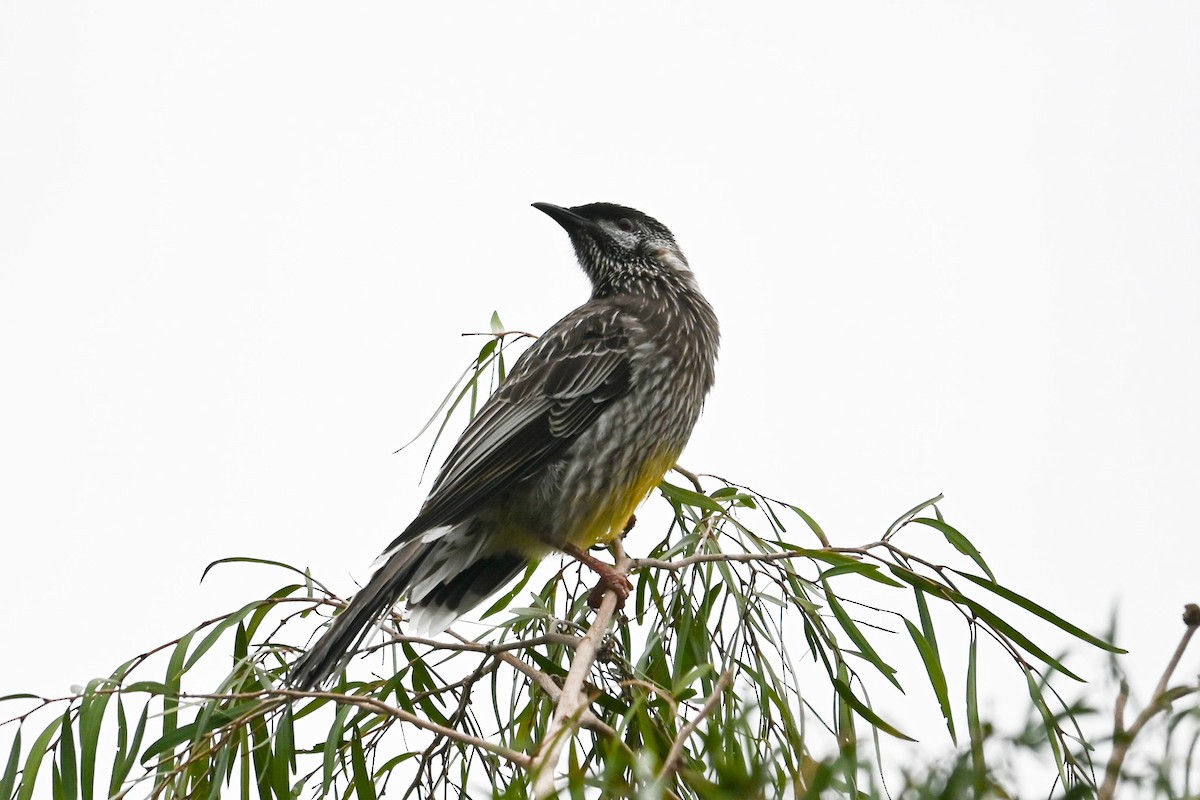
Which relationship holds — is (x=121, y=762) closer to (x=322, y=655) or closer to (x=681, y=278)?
(x=322, y=655)

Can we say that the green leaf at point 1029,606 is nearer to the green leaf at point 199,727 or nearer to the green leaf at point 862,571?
the green leaf at point 862,571

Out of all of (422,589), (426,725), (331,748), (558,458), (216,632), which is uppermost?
(558,458)

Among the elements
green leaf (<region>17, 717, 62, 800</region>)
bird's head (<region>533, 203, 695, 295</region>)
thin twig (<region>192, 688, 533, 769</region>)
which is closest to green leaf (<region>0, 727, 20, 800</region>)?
green leaf (<region>17, 717, 62, 800</region>)

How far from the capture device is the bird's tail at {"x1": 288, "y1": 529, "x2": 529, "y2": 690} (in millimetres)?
3234

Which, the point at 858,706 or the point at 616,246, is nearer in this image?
the point at 858,706

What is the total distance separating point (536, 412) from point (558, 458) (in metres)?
0.18

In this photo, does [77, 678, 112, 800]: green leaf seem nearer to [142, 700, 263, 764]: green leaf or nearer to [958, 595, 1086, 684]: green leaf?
[142, 700, 263, 764]: green leaf

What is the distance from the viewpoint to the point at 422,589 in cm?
406

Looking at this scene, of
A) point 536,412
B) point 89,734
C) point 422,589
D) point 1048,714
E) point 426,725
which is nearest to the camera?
point 426,725

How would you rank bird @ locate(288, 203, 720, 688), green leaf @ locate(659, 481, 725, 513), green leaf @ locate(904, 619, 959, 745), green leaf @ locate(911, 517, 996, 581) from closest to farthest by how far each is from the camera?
1. green leaf @ locate(904, 619, 959, 745)
2. green leaf @ locate(911, 517, 996, 581)
3. green leaf @ locate(659, 481, 725, 513)
4. bird @ locate(288, 203, 720, 688)

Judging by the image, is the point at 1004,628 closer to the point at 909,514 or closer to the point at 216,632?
the point at 909,514

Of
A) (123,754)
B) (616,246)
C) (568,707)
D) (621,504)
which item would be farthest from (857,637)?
(616,246)

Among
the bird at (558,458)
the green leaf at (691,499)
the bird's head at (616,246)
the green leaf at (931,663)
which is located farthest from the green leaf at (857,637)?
the bird's head at (616,246)

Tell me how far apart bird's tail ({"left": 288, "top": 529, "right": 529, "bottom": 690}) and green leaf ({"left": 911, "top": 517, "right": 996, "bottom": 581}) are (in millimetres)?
1421
